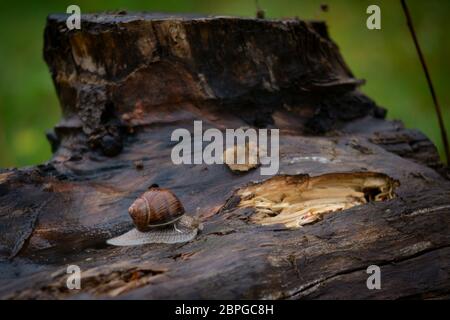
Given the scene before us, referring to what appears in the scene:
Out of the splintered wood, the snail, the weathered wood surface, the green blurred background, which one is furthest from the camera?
the green blurred background

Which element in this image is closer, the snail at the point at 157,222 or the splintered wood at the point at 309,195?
the snail at the point at 157,222

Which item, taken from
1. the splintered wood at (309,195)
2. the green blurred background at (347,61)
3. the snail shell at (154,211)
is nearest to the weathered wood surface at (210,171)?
the splintered wood at (309,195)

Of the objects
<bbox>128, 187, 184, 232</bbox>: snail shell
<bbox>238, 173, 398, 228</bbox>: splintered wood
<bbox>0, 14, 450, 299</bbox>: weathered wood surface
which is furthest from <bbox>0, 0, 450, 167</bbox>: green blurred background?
<bbox>128, 187, 184, 232</bbox>: snail shell

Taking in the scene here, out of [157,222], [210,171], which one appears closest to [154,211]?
[157,222]

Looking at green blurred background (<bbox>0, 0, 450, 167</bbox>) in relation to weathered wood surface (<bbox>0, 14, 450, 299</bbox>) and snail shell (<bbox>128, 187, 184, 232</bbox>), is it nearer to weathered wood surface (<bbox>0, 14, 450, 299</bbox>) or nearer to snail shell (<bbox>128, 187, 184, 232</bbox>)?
weathered wood surface (<bbox>0, 14, 450, 299</bbox>)

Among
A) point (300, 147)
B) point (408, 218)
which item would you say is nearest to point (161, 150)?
point (300, 147)

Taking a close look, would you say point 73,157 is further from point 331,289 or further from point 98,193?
point 331,289

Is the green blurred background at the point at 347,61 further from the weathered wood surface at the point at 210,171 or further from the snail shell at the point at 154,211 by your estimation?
the snail shell at the point at 154,211
